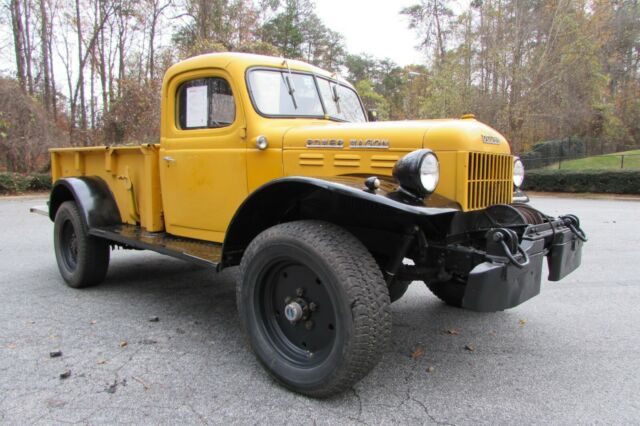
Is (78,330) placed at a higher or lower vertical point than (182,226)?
lower

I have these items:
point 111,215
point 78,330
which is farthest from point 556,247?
→ point 111,215

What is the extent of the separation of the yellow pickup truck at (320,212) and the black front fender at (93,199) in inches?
A: 1.0

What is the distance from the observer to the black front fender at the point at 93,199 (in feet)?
14.6

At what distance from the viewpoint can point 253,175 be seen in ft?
11.2

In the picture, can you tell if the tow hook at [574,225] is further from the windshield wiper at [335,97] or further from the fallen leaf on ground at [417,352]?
the windshield wiper at [335,97]

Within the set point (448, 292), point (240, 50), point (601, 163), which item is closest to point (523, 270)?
point (448, 292)

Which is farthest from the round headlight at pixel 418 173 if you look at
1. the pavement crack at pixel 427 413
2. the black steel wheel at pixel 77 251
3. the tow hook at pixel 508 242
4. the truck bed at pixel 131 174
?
the black steel wheel at pixel 77 251

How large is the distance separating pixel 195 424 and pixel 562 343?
253cm

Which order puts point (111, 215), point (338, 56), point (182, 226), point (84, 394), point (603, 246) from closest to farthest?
point (84, 394), point (182, 226), point (111, 215), point (603, 246), point (338, 56)

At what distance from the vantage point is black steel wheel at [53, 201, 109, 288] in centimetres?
450

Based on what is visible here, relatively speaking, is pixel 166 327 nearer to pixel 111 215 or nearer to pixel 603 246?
pixel 111 215

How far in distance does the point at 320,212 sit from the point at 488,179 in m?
1.05

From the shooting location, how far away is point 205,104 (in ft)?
12.4

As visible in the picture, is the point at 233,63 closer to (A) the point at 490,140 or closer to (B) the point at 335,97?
(B) the point at 335,97
